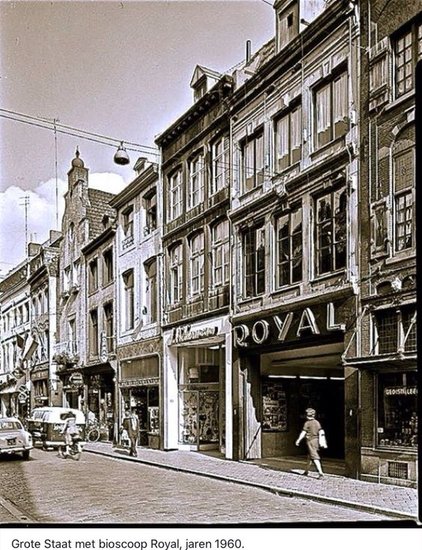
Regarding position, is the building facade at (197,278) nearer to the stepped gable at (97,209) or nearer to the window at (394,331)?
the stepped gable at (97,209)

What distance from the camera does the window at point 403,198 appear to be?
3676mm

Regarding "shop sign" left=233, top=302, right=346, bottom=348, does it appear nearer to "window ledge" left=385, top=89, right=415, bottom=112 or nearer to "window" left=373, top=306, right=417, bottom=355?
"window" left=373, top=306, right=417, bottom=355

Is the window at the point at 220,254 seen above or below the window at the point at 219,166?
below

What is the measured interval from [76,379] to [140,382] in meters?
0.75

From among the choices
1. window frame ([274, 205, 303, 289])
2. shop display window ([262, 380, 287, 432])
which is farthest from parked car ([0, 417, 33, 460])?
window frame ([274, 205, 303, 289])

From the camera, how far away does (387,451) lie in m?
4.02

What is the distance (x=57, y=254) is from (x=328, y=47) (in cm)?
194

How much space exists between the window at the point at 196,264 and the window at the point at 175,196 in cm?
24

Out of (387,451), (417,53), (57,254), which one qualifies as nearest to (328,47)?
(417,53)

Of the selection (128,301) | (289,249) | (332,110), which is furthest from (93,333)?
(332,110)

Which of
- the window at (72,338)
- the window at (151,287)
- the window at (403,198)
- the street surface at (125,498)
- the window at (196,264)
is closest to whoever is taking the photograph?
the street surface at (125,498)

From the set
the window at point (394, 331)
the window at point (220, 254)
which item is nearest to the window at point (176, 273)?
the window at point (220, 254)

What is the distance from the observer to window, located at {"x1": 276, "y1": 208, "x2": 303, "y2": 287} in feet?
14.4

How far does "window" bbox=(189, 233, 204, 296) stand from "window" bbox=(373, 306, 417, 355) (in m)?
1.20
